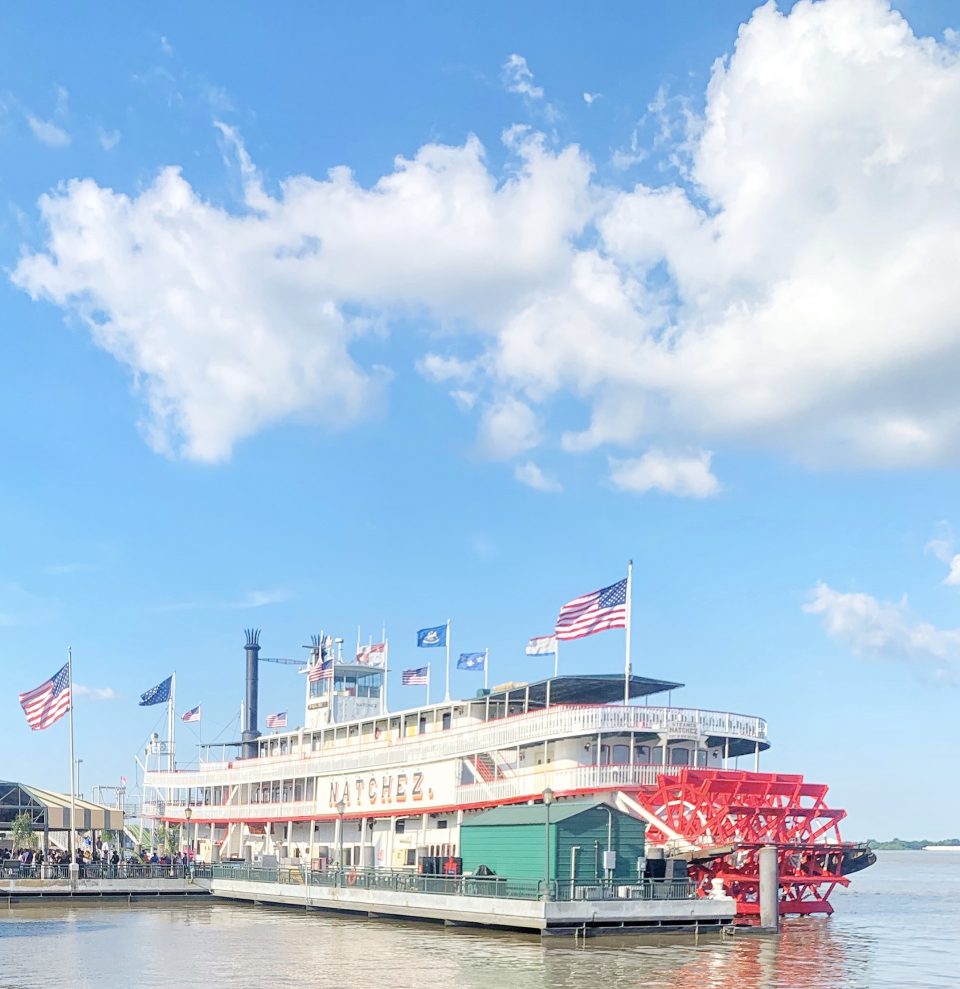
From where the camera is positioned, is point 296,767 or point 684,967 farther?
point 296,767

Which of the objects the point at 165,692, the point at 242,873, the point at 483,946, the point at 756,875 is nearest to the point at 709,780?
the point at 756,875

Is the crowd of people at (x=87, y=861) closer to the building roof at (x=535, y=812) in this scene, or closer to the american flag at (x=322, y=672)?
the american flag at (x=322, y=672)

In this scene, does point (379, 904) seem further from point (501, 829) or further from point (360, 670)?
point (360, 670)

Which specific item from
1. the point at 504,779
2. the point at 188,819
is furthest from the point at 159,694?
the point at 504,779

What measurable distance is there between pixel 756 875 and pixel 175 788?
129 ft

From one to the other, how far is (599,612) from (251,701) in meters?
35.1

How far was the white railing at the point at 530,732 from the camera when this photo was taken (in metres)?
40.3

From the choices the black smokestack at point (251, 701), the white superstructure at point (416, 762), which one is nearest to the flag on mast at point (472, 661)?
the white superstructure at point (416, 762)

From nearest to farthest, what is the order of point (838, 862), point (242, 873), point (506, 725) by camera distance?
point (838, 862)
point (506, 725)
point (242, 873)

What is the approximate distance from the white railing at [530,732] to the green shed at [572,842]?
339 centimetres

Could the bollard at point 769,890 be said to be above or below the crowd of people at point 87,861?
above

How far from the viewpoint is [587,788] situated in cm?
3959

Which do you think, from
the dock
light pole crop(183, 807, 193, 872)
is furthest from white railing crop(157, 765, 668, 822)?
light pole crop(183, 807, 193, 872)

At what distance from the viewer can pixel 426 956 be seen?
29.8 m
